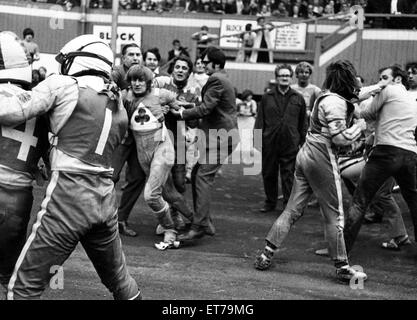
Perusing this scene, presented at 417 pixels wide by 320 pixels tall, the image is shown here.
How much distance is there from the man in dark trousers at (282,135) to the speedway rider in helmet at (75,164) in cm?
528

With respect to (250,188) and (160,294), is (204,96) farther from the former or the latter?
(250,188)

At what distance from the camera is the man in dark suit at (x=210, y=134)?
793 centimetres

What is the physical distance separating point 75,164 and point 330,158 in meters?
2.96

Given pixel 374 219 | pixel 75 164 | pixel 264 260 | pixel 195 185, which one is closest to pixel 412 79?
pixel 374 219

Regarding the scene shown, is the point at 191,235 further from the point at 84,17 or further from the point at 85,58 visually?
the point at 84,17

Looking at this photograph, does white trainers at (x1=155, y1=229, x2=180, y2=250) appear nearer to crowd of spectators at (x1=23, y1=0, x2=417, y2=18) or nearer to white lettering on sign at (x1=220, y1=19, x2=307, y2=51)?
crowd of spectators at (x1=23, y1=0, x2=417, y2=18)

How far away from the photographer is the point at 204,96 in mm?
Result: 7969

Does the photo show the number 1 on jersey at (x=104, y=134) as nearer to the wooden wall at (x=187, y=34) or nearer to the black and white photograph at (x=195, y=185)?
the black and white photograph at (x=195, y=185)

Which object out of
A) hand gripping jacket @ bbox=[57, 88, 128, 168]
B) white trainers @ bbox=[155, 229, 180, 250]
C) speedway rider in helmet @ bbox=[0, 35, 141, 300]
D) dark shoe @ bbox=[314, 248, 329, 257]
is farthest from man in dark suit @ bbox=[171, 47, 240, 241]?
hand gripping jacket @ bbox=[57, 88, 128, 168]

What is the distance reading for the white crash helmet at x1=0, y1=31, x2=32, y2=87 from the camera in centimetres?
464

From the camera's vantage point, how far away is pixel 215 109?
8.08 m

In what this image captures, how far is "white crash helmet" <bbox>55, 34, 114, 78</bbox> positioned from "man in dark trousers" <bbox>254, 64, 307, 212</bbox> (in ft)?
17.6

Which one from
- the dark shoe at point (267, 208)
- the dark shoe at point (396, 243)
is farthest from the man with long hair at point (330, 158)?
the dark shoe at point (267, 208)
